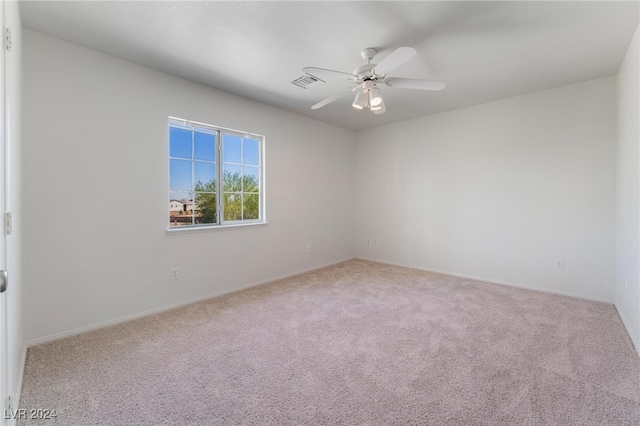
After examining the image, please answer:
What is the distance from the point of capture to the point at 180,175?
3.26 m

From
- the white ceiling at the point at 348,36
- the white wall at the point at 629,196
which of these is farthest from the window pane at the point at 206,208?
the white wall at the point at 629,196

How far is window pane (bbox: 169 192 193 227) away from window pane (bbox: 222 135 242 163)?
710 millimetres

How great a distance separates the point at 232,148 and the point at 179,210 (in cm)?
105

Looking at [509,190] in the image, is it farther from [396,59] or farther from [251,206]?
[251,206]

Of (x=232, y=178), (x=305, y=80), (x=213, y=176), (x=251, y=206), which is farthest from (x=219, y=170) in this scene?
(x=305, y=80)

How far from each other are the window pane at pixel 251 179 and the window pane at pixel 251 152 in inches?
3.7

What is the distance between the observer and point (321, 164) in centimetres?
488

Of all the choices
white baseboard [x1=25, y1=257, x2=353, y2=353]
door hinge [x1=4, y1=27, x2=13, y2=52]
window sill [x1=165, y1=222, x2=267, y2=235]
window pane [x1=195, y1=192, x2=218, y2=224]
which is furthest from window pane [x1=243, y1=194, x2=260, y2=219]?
door hinge [x1=4, y1=27, x2=13, y2=52]

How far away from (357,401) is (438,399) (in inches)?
18.6

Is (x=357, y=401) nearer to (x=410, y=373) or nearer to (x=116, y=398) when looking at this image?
(x=410, y=373)

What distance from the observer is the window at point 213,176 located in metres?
3.25

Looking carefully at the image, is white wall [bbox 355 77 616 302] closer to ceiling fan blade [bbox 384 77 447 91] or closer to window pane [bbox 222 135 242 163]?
ceiling fan blade [bbox 384 77 447 91]

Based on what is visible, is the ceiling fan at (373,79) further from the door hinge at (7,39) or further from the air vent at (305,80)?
the door hinge at (7,39)

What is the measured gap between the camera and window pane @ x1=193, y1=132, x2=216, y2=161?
342cm
